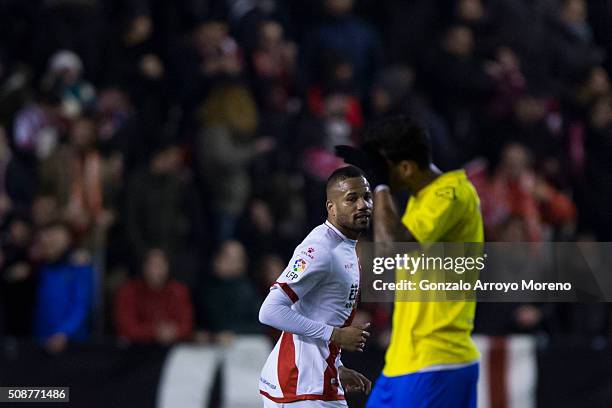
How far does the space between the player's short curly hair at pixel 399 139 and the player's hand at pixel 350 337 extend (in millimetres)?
1233

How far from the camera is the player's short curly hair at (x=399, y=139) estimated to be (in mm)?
6492

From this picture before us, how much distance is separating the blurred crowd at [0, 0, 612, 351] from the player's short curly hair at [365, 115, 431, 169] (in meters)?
4.10

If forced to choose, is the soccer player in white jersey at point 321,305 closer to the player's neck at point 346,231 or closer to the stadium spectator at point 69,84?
the player's neck at point 346,231

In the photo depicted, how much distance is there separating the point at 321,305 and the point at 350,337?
27 cm

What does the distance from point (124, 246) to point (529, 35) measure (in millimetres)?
5549

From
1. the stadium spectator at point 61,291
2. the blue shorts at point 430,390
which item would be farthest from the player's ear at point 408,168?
the stadium spectator at point 61,291

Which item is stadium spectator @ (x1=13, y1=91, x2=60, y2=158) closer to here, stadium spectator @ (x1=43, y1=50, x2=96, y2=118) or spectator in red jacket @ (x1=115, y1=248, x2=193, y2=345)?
stadium spectator @ (x1=43, y1=50, x2=96, y2=118)

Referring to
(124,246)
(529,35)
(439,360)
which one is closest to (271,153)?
(124,246)

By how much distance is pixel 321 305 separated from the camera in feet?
19.0

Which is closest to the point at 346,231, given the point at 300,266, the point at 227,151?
the point at 300,266

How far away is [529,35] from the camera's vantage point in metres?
14.0

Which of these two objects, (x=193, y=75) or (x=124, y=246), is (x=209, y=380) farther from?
(x=193, y=75)

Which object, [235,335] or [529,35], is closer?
[235,335]

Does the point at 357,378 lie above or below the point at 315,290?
below
